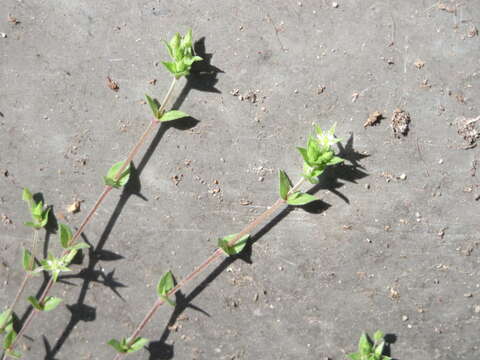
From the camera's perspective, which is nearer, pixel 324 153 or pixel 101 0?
pixel 324 153

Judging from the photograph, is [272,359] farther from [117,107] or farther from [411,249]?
[117,107]

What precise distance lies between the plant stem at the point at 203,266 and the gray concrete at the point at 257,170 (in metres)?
0.05

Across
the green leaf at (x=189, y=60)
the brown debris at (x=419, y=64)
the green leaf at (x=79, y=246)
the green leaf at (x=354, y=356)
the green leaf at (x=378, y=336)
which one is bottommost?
the green leaf at (x=79, y=246)

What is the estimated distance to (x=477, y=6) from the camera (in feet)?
9.68

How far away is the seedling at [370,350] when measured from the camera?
112 inches

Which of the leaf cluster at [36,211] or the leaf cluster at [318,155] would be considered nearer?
the leaf cluster at [318,155]

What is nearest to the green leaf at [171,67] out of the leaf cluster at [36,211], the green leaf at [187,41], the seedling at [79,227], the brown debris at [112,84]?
the seedling at [79,227]

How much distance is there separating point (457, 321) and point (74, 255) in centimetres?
237

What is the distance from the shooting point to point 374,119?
2922mm

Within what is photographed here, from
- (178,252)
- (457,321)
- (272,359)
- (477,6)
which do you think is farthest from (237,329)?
(477,6)

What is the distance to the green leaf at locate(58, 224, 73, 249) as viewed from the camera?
2.91 metres

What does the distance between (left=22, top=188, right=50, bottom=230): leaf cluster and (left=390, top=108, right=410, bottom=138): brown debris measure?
2.17m

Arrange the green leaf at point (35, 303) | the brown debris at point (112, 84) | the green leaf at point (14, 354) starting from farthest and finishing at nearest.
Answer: the brown debris at point (112, 84)
the green leaf at point (14, 354)
the green leaf at point (35, 303)

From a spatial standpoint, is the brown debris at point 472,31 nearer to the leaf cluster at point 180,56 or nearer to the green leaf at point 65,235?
the leaf cluster at point 180,56
